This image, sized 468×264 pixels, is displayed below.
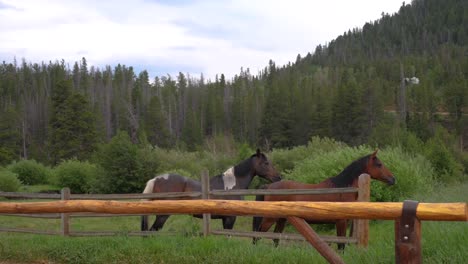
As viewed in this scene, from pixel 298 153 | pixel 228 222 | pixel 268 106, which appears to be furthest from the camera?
pixel 268 106

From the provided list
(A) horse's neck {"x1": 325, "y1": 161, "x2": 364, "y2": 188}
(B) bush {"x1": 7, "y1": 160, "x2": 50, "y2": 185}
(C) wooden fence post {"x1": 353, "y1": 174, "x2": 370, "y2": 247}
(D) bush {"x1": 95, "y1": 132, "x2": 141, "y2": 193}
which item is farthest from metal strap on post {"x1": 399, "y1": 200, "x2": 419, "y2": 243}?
(B) bush {"x1": 7, "y1": 160, "x2": 50, "y2": 185}

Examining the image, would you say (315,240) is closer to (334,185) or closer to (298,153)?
(334,185)

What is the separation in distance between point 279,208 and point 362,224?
13.1 ft

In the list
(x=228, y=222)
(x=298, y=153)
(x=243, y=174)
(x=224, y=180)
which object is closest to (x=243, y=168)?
(x=243, y=174)

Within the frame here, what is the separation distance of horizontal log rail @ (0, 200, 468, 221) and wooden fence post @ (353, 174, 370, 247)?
3.76 m

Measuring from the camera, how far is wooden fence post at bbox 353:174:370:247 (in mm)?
7584

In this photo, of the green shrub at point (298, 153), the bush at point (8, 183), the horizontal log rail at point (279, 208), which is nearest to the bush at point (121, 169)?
the bush at point (8, 183)

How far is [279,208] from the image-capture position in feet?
13.3

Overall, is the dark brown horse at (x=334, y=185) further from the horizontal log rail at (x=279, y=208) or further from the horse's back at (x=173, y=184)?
the horizontal log rail at (x=279, y=208)

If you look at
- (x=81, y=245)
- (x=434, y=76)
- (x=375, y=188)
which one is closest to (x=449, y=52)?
(x=434, y=76)

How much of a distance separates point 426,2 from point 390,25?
1982 centimetres

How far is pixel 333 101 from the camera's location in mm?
75062

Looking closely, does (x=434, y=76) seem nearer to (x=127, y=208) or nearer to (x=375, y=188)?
(x=375, y=188)

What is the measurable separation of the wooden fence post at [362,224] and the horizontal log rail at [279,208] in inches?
148
